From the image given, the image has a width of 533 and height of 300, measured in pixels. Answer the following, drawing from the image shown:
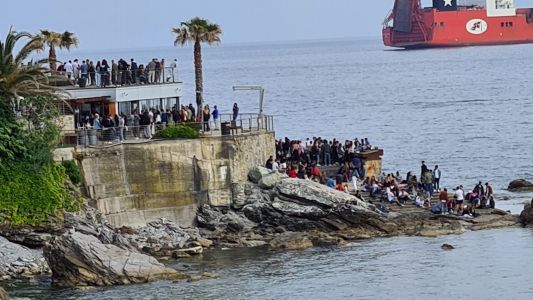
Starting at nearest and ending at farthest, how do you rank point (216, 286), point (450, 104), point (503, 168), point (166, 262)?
point (216, 286)
point (166, 262)
point (503, 168)
point (450, 104)

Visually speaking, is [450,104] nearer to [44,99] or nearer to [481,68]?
[481,68]

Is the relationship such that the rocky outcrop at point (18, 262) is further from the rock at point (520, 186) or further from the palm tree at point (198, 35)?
the rock at point (520, 186)

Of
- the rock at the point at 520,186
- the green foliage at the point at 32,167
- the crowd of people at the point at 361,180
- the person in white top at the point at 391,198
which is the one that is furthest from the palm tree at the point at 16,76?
the rock at the point at 520,186

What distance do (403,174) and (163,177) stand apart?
23941 millimetres

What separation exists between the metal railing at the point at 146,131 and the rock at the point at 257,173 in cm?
143

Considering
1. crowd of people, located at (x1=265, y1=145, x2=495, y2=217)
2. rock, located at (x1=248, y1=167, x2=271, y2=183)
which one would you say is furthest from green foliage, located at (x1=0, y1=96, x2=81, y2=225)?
crowd of people, located at (x1=265, y1=145, x2=495, y2=217)

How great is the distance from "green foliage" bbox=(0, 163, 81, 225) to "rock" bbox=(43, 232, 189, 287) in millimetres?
4453

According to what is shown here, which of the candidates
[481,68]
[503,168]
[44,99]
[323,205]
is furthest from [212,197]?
[481,68]

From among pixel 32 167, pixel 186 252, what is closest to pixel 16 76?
pixel 32 167

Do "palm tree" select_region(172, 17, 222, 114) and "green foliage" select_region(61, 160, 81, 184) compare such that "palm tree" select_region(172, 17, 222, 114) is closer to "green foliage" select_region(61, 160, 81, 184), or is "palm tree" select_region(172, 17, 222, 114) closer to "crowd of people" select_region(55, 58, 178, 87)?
"crowd of people" select_region(55, 58, 178, 87)

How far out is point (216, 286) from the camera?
3856 cm

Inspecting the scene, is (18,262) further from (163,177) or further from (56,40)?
(56,40)

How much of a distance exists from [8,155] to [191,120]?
27.8ft

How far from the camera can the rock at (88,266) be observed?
3831cm
